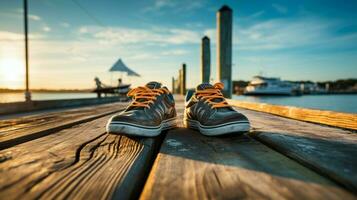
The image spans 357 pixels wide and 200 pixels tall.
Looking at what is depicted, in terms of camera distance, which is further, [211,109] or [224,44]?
[224,44]

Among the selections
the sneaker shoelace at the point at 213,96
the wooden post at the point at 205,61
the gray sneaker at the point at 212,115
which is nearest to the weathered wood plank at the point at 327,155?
the gray sneaker at the point at 212,115

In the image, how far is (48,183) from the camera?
0.54 metres

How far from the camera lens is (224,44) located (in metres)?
5.25

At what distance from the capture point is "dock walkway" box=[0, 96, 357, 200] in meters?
0.49

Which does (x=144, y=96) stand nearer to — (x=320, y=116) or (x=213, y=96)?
(x=213, y=96)

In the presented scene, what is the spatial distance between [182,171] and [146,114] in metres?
0.59

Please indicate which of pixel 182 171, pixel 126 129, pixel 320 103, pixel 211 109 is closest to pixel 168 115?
pixel 211 109

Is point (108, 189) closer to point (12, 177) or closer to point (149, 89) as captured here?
point (12, 177)

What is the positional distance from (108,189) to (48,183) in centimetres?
17

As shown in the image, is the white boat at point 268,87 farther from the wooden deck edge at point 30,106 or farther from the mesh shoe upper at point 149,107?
the mesh shoe upper at point 149,107

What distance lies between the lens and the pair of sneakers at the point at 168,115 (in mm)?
1073

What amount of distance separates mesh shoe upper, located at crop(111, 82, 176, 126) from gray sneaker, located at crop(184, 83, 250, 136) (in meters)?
0.18

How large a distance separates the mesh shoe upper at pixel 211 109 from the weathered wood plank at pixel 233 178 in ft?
1.05

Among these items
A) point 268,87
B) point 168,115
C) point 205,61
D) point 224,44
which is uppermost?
point 268,87
